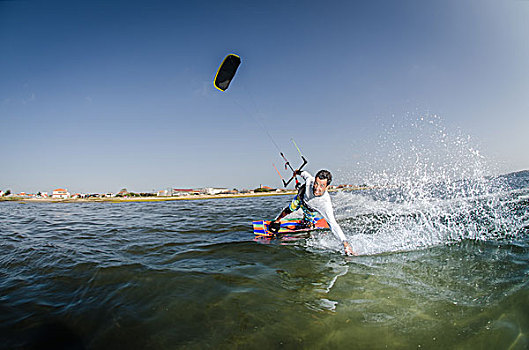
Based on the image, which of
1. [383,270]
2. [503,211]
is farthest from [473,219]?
[383,270]

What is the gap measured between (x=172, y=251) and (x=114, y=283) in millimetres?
2256

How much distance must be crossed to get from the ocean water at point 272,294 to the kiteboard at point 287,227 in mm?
1431

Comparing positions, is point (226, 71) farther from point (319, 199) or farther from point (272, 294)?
point (272, 294)

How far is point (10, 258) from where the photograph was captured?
5.99m

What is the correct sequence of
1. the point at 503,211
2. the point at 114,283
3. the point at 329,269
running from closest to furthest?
the point at 114,283
the point at 329,269
the point at 503,211

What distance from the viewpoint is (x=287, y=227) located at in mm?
9203

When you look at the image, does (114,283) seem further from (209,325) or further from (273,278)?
(273,278)

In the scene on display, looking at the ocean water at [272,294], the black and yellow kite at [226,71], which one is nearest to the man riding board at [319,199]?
the ocean water at [272,294]

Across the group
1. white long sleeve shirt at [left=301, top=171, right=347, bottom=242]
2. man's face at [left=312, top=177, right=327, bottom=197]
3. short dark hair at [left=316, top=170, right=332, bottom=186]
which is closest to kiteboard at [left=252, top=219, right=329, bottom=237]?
white long sleeve shirt at [left=301, top=171, right=347, bottom=242]

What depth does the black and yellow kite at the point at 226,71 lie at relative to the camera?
8446 mm

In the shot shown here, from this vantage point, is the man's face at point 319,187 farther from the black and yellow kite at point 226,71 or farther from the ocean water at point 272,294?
the black and yellow kite at point 226,71

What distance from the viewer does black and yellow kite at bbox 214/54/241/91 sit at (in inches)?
333

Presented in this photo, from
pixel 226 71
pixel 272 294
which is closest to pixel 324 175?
pixel 272 294

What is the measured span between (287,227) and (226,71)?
264 inches
